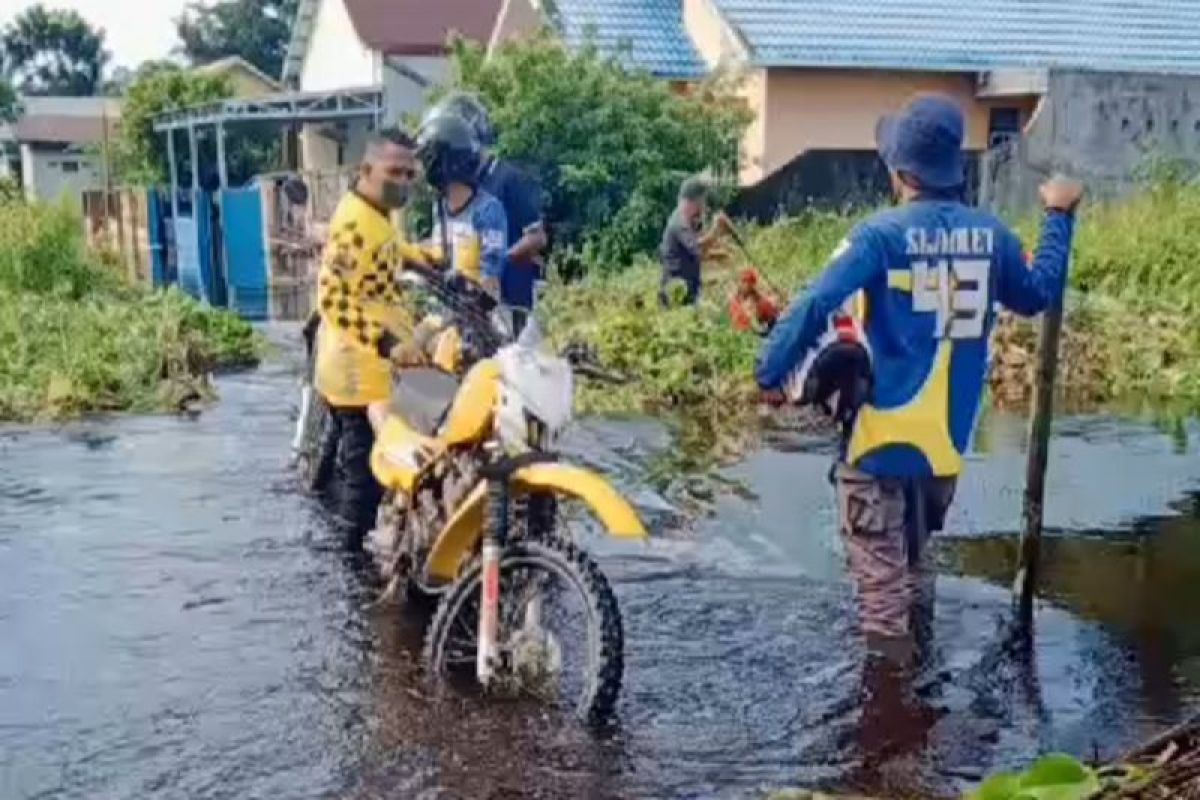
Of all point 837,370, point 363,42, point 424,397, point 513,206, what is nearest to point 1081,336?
point 513,206

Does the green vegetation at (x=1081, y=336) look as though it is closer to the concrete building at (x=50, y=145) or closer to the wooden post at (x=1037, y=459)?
the wooden post at (x=1037, y=459)

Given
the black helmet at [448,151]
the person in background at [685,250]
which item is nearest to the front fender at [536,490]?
the black helmet at [448,151]

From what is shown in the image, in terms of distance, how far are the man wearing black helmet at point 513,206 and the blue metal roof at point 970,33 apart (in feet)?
49.7

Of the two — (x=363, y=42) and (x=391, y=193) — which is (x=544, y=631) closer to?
(x=391, y=193)

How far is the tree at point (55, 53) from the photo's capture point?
6931cm

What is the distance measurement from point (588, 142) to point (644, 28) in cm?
692

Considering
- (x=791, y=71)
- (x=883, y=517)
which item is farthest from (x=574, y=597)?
(x=791, y=71)

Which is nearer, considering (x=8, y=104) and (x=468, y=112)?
(x=468, y=112)

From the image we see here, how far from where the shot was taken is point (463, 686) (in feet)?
18.4

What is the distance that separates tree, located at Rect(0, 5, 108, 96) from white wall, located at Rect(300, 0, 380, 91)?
109 ft

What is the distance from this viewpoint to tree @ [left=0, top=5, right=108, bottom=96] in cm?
6931

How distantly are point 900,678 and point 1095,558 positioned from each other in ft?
7.41

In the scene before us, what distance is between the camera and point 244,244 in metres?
23.6

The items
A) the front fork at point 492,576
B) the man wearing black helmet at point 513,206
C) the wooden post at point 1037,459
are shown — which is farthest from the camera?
the man wearing black helmet at point 513,206
